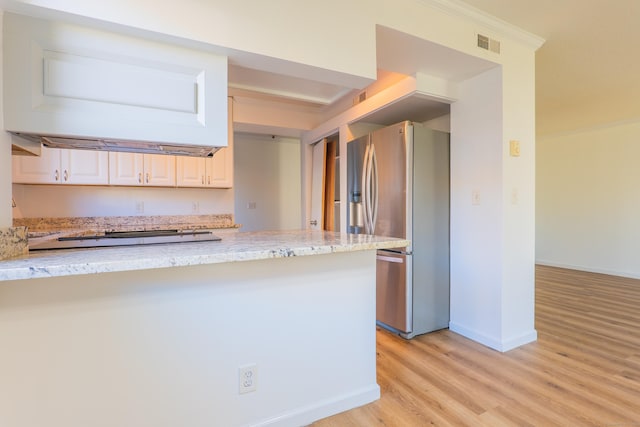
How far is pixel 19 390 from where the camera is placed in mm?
1134

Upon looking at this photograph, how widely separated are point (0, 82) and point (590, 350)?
3.84 m

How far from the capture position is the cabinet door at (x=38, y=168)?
9.30ft

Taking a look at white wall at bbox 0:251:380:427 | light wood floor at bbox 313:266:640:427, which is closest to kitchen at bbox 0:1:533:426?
light wood floor at bbox 313:266:640:427

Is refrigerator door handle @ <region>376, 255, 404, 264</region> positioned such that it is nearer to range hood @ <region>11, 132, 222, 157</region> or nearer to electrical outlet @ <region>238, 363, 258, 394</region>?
electrical outlet @ <region>238, 363, 258, 394</region>

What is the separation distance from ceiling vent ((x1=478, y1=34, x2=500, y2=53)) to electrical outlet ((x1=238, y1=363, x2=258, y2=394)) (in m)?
2.66

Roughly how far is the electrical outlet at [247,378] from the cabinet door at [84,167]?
264 cm

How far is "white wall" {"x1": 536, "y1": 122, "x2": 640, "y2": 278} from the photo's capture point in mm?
4648

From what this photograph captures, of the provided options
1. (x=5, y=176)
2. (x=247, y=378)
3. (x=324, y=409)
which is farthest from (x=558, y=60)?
(x=5, y=176)

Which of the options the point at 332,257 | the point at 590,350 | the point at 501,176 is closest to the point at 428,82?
the point at 501,176

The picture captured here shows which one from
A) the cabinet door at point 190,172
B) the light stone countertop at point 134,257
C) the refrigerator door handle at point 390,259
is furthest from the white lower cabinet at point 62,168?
the refrigerator door handle at point 390,259

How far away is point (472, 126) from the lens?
8.63 ft

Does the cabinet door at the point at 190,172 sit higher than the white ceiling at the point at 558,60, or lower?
lower

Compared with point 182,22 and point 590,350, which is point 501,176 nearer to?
point 590,350

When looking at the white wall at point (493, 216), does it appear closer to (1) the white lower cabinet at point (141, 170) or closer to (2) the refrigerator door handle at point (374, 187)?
(2) the refrigerator door handle at point (374, 187)
